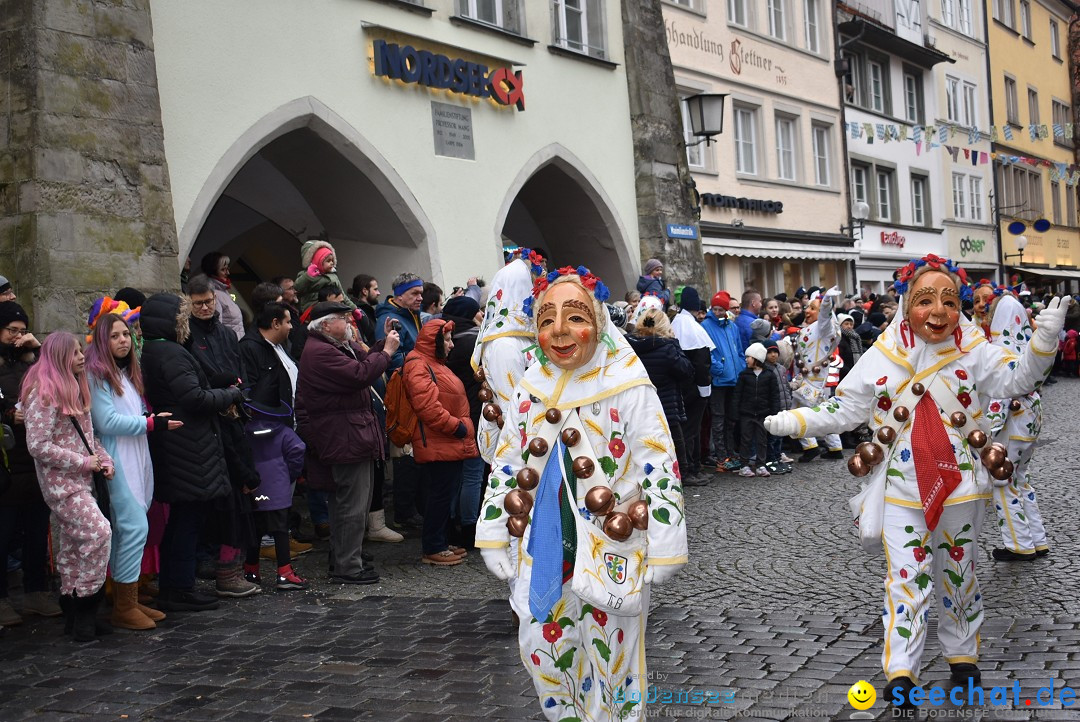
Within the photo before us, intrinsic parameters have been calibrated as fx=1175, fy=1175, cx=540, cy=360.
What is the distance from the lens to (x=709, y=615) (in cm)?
652

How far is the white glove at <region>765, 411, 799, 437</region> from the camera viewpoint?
516 centimetres

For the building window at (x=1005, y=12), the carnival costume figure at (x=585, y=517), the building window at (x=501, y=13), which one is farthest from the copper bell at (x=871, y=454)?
the building window at (x=1005, y=12)

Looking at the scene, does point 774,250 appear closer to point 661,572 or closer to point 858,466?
point 858,466

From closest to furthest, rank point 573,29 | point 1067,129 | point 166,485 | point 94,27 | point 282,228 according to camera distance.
Answer: point 166,485 < point 94,27 < point 282,228 < point 573,29 < point 1067,129

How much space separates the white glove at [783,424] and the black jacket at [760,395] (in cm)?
726

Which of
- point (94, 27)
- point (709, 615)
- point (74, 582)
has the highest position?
point (94, 27)

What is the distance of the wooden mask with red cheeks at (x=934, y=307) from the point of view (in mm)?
5266

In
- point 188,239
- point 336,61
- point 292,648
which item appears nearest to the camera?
point 292,648

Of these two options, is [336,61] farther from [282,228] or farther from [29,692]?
[29,692]

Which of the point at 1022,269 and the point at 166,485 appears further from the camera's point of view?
the point at 1022,269

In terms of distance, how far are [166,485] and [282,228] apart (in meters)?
8.10

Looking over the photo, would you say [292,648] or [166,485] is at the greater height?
[166,485]

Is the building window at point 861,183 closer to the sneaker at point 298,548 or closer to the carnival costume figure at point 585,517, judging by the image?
the sneaker at point 298,548

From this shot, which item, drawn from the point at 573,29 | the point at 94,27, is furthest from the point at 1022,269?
the point at 94,27
